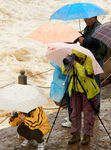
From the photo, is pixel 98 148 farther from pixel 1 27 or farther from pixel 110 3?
pixel 110 3

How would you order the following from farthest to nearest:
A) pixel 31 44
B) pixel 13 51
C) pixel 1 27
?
pixel 1 27 → pixel 31 44 → pixel 13 51

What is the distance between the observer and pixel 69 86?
317cm


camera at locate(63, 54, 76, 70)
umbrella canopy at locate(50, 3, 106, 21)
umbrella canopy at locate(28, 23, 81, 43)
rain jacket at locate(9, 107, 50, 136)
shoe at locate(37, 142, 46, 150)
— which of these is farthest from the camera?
umbrella canopy at locate(50, 3, 106, 21)

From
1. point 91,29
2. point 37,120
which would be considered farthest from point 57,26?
point 37,120

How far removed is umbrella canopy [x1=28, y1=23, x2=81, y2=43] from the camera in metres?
3.46

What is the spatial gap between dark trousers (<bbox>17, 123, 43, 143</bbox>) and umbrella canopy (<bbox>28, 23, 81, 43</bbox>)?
108 centimetres

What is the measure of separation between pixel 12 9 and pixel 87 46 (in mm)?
10583

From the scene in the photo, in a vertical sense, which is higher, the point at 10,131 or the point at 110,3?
the point at 110,3

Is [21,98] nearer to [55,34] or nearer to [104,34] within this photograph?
[55,34]

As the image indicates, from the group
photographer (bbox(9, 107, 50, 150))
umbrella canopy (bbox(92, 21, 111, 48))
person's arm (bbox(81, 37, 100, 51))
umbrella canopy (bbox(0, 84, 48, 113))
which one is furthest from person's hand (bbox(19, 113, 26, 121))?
umbrella canopy (bbox(92, 21, 111, 48))

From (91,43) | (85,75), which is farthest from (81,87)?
(91,43)

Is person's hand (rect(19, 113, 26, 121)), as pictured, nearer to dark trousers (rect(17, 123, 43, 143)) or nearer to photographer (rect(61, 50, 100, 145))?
dark trousers (rect(17, 123, 43, 143))

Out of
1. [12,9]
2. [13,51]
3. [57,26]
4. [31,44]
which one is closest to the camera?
[57,26]

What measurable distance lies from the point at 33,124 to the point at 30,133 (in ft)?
0.46
